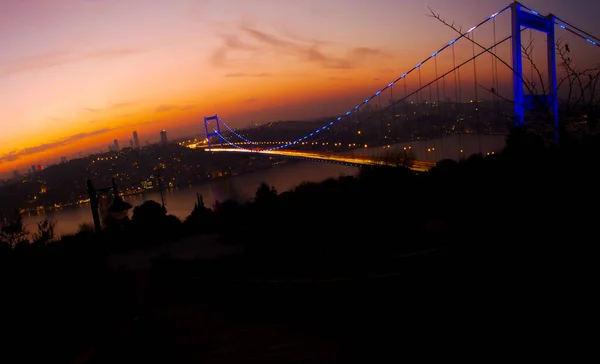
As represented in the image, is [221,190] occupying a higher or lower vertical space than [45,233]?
lower

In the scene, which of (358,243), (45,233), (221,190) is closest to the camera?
(358,243)

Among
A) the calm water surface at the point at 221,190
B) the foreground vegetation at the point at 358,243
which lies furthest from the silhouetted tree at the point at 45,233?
the calm water surface at the point at 221,190

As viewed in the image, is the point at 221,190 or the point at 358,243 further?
the point at 221,190

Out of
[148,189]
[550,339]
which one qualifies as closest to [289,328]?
[550,339]

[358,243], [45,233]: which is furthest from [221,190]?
[358,243]

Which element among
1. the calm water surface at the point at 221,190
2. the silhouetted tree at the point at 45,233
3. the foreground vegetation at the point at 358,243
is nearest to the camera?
the foreground vegetation at the point at 358,243

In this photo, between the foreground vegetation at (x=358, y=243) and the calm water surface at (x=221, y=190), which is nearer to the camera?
the foreground vegetation at (x=358, y=243)

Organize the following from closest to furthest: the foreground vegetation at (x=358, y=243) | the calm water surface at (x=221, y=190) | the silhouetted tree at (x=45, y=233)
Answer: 1. the foreground vegetation at (x=358, y=243)
2. the silhouetted tree at (x=45, y=233)
3. the calm water surface at (x=221, y=190)

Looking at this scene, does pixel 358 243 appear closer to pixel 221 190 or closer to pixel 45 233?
pixel 45 233

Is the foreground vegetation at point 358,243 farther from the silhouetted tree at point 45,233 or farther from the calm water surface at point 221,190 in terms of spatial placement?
the calm water surface at point 221,190

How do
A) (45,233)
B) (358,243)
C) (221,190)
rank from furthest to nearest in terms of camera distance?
(221,190), (45,233), (358,243)

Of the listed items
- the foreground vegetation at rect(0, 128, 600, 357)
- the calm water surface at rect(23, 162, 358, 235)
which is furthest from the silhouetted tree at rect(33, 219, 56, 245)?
the calm water surface at rect(23, 162, 358, 235)
